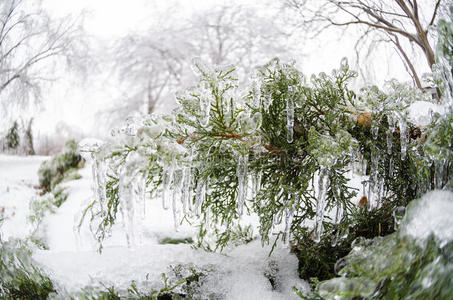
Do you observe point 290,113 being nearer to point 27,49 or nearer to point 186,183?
point 186,183

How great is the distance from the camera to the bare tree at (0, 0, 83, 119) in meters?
1.30

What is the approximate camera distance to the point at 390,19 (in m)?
0.96

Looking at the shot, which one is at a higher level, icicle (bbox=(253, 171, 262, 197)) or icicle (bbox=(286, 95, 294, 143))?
icicle (bbox=(286, 95, 294, 143))

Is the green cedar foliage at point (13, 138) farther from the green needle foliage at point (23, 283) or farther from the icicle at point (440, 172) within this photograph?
the icicle at point (440, 172)

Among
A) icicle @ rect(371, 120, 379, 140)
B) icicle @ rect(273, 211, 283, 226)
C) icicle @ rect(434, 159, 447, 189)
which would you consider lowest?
icicle @ rect(273, 211, 283, 226)

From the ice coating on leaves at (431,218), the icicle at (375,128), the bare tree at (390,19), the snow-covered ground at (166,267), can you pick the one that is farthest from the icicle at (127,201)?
the bare tree at (390,19)

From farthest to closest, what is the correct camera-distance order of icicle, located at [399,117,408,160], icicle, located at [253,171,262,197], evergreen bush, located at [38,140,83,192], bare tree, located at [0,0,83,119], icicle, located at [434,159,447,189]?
evergreen bush, located at [38,140,83,192] < bare tree, located at [0,0,83,119] < icicle, located at [253,171,262,197] < icicle, located at [399,117,408,160] < icicle, located at [434,159,447,189]

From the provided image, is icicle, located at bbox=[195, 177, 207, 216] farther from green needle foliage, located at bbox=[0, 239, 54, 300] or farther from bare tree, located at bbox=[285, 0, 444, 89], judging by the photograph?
bare tree, located at bbox=[285, 0, 444, 89]

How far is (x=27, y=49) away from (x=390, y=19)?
1826mm

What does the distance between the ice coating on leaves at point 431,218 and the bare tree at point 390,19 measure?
0.55m

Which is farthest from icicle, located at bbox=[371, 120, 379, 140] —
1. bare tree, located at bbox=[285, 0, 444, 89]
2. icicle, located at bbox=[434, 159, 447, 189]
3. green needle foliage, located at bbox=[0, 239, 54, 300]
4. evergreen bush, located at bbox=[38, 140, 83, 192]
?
evergreen bush, located at bbox=[38, 140, 83, 192]

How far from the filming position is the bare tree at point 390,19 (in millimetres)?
838

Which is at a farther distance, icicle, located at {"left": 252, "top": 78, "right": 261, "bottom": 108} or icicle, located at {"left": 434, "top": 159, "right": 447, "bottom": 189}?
icicle, located at {"left": 252, "top": 78, "right": 261, "bottom": 108}

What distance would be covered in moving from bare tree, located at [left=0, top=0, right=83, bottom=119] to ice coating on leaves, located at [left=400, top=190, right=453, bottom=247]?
1.72 meters
